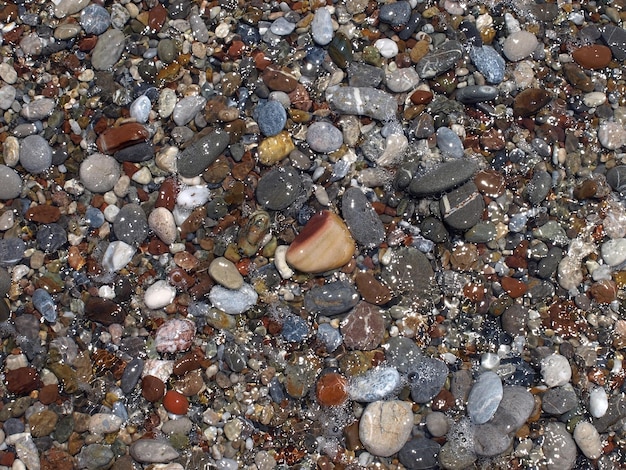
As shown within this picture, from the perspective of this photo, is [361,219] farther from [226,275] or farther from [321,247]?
[226,275]

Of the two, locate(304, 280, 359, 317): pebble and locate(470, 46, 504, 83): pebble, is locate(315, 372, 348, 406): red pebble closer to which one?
locate(304, 280, 359, 317): pebble

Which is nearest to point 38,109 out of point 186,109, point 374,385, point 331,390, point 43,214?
point 43,214

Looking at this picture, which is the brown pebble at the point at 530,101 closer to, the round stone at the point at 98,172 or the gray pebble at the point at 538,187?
the gray pebble at the point at 538,187

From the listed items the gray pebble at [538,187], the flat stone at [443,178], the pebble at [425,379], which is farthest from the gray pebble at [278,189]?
the gray pebble at [538,187]

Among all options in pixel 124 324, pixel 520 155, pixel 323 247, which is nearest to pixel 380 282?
pixel 323 247

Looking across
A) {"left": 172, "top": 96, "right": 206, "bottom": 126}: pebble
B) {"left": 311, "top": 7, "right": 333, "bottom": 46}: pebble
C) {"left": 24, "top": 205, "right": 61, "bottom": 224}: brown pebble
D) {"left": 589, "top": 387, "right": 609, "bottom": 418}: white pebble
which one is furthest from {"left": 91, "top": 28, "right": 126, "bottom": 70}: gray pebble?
{"left": 589, "top": 387, "right": 609, "bottom": 418}: white pebble

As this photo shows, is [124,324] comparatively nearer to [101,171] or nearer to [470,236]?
[101,171]
